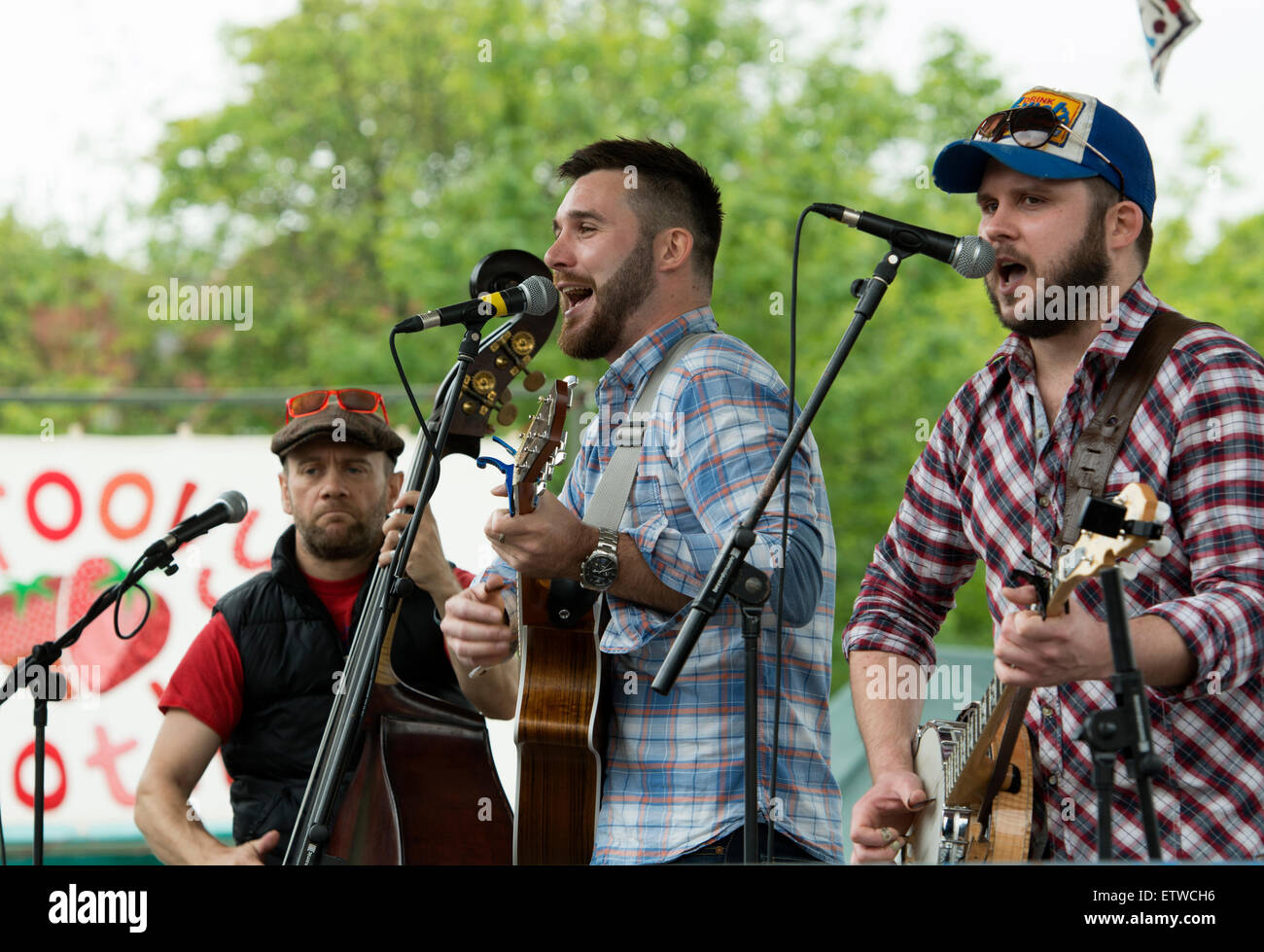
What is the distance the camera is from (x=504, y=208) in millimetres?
13844

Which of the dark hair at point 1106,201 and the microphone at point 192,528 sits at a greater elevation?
the dark hair at point 1106,201

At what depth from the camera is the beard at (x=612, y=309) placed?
10.6ft

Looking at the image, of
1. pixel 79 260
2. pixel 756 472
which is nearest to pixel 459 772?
pixel 756 472

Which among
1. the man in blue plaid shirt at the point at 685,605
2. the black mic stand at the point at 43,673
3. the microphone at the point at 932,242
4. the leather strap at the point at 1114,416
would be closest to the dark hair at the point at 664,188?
the man in blue plaid shirt at the point at 685,605

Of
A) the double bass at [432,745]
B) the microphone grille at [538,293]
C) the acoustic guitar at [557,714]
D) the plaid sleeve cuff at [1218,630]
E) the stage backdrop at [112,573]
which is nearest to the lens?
the plaid sleeve cuff at [1218,630]

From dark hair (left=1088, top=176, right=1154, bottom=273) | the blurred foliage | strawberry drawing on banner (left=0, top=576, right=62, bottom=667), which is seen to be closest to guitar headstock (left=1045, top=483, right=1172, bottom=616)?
dark hair (left=1088, top=176, right=1154, bottom=273)

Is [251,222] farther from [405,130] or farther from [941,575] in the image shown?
[941,575]

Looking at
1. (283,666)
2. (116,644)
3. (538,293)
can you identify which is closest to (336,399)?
(283,666)

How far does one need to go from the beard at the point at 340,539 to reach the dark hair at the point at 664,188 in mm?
1307

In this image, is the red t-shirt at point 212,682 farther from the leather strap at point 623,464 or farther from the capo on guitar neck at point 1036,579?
the capo on guitar neck at point 1036,579

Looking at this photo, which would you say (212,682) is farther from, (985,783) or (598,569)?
(985,783)

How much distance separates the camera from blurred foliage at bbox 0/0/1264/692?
1359cm

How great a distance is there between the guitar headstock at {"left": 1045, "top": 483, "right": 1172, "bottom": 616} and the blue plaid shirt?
68 cm

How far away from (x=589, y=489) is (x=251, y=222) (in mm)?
18174
